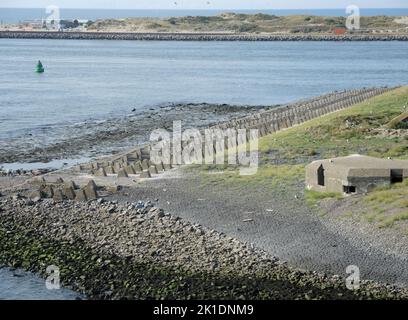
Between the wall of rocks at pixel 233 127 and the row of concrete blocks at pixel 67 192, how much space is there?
262cm

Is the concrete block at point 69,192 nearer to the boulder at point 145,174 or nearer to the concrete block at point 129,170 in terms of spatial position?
the boulder at point 145,174

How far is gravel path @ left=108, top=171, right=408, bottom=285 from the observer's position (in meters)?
20.5

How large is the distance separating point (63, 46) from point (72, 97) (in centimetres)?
8918

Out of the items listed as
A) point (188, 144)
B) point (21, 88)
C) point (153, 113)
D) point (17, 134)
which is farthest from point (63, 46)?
point (188, 144)

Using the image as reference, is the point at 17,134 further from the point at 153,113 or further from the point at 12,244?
the point at 12,244

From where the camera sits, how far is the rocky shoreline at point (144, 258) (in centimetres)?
1909

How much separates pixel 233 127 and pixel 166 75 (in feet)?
180

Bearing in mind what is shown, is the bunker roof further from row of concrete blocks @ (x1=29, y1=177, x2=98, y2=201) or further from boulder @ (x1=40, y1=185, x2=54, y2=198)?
boulder @ (x1=40, y1=185, x2=54, y2=198)

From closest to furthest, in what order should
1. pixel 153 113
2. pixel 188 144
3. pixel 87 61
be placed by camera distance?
pixel 188 144 → pixel 153 113 → pixel 87 61

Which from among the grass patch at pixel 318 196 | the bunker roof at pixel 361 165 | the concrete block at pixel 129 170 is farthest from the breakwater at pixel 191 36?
the grass patch at pixel 318 196

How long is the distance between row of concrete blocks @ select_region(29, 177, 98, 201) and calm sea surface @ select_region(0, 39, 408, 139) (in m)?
21.0

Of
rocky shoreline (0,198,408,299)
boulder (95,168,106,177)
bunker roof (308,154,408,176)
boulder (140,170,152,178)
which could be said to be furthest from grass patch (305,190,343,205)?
boulder (95,168,106,177)

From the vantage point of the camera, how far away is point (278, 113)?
50.7m
